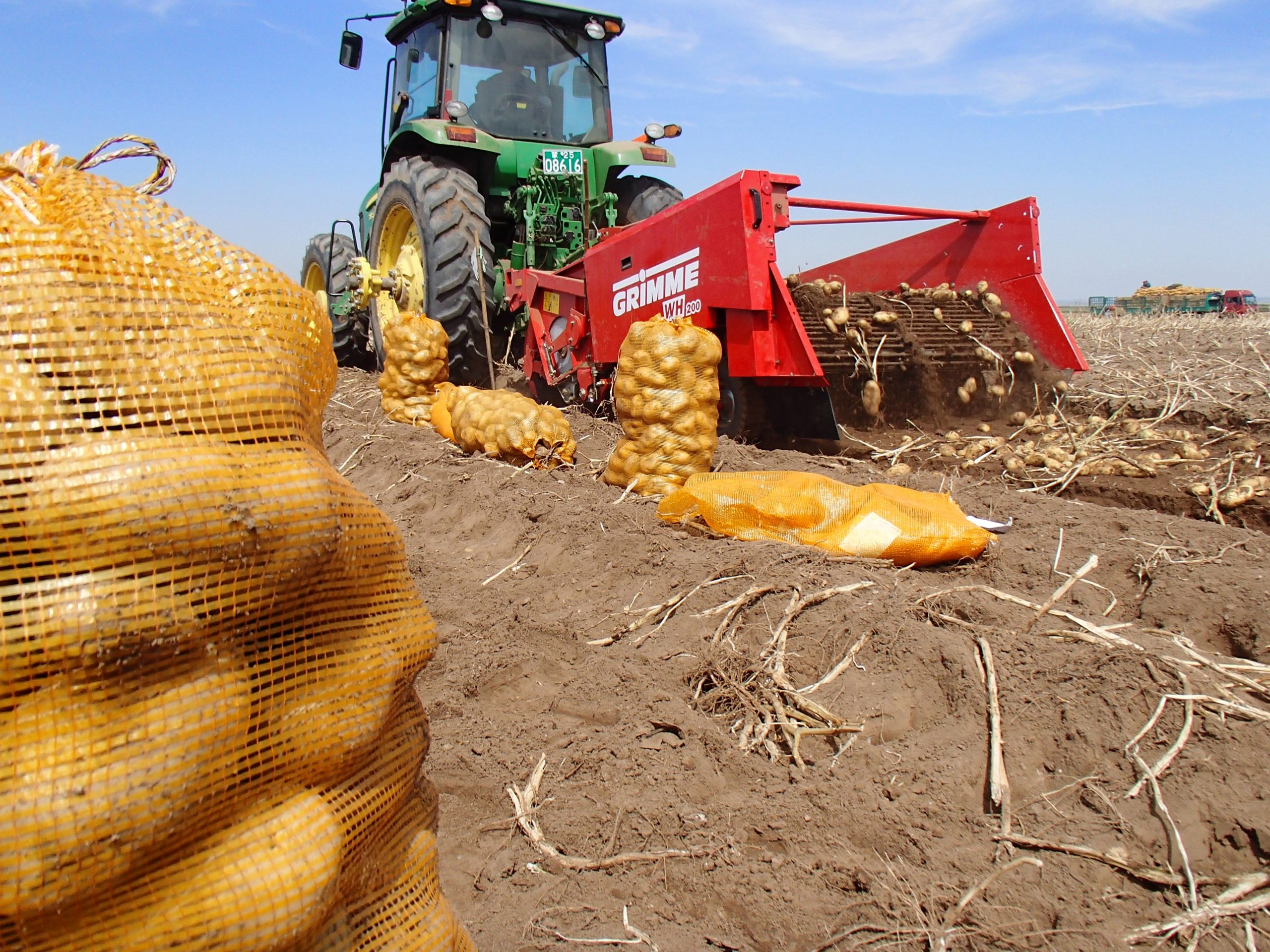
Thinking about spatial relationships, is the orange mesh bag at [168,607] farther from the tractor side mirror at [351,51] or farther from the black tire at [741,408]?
the tractor side mirror at [351,51]

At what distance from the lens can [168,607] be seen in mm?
1034

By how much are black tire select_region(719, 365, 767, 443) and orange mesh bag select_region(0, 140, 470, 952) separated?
4.02 metres

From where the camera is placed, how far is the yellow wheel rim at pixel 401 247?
25.0ft

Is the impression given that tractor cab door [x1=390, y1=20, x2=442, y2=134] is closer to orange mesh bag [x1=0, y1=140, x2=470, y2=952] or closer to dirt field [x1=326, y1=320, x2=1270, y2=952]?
dirt field [x1=326, y1=320, x2=1270, y2=952]

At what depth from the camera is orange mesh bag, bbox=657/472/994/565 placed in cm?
330

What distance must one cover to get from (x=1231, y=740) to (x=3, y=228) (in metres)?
2.48

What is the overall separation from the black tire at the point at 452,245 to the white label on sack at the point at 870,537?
435 centimetres

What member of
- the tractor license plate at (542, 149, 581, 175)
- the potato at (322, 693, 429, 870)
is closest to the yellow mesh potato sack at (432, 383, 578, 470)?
the tractor license plate at (542, 149, 581, 175)

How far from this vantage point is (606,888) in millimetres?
1804

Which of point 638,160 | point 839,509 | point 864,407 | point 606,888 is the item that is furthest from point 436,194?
point 606,888

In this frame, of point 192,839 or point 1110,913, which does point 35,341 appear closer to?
point 192,839

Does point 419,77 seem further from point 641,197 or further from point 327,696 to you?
point 327,696

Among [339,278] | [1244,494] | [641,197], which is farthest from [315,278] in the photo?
[1244,494]

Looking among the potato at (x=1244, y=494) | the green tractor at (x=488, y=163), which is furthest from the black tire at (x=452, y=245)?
the potato at (x=1244, y=494)
